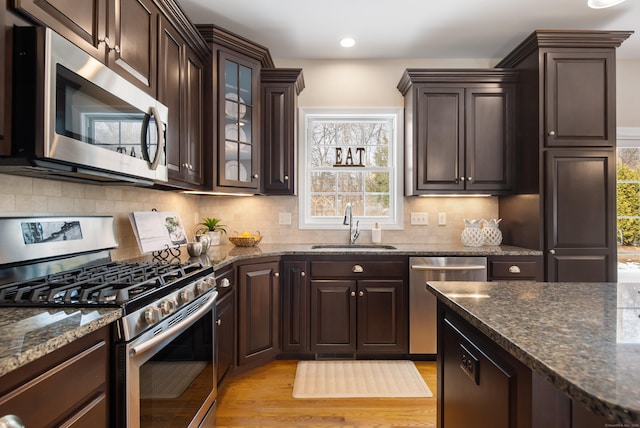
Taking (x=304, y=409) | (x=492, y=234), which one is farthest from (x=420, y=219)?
(x=304, y=409)

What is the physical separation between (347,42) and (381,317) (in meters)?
2.37

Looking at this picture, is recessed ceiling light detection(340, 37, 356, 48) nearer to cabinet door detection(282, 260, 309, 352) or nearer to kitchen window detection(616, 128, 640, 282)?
cabinet door detection(282, 260, 309, 352)

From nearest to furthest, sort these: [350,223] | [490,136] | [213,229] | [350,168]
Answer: [490,136] < [213,229] < [350,223] < [350,168]

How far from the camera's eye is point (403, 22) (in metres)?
2.78

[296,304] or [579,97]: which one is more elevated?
[579,97]

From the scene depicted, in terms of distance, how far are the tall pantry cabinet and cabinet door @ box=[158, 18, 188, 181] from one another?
2.63 m

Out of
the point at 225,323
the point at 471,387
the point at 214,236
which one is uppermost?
the point at 214,236

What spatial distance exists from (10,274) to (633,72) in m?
4.98

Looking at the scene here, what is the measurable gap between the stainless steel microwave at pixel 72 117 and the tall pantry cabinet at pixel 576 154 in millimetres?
2765

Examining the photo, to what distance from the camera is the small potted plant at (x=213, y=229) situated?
3096 mm

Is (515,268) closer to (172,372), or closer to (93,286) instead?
(172,372)

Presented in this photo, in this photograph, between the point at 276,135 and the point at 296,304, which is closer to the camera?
the point at 296,304

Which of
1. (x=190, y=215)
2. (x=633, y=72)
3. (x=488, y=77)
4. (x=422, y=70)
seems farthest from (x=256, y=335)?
(x=633, y=72)

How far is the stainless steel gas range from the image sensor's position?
1.08 meters
